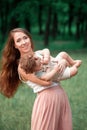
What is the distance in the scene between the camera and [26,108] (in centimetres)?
848

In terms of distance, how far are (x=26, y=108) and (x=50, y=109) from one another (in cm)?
392

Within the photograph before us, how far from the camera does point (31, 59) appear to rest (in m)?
4.44

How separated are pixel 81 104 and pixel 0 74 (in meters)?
4.06

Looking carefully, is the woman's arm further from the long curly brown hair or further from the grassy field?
the grassy field

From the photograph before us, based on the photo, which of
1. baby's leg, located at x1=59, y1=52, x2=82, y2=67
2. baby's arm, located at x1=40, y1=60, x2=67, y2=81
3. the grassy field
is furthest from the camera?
the grassy field

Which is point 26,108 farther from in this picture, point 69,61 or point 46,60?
point 46,60

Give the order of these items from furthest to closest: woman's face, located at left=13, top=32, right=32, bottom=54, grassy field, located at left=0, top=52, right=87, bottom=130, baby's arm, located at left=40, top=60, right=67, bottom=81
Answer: grassy field, located at left=0, top=52, right=87, bottom=130, woman's face, located at left=13, top=32, right=32, bottom=54, baby's arm, located at left=40, top=60, right=67, bottom=81

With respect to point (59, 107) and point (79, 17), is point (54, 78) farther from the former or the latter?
point (79, 17)

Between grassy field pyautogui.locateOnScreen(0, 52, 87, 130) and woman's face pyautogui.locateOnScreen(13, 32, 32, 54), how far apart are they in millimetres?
Answer: 2236

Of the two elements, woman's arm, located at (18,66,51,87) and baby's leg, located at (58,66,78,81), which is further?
baby's leg, located at (58,66,78,81)

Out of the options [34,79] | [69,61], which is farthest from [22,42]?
[69,61]

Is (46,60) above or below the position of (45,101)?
above

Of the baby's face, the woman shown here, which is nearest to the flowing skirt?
the woman

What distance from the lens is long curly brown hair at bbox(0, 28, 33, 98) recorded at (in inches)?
190
